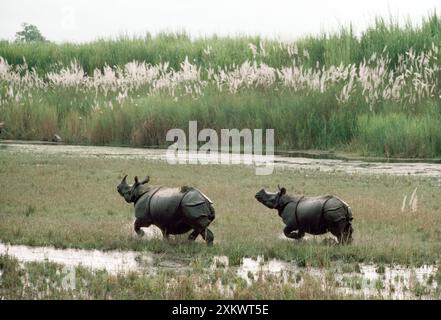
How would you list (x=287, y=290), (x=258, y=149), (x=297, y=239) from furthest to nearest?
(x=258, y=149)
(x=297, y=239)
(x=287, y=290)

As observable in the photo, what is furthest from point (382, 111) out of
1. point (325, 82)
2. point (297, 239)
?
point (297, 239)

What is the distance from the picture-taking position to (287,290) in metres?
7.28

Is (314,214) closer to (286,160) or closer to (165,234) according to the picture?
(165,234)

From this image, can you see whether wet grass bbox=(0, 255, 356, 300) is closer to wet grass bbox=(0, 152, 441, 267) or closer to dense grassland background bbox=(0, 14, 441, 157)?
wet grass bbox=(0, 152, 441, 267)

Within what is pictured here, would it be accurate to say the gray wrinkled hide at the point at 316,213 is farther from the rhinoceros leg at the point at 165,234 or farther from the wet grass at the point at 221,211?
the rhinoceros leg at the point at 165,234

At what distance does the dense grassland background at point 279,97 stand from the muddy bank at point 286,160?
1.31m

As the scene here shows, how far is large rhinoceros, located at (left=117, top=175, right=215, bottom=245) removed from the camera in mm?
9102

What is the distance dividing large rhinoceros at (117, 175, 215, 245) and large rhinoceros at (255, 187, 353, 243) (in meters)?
0.83

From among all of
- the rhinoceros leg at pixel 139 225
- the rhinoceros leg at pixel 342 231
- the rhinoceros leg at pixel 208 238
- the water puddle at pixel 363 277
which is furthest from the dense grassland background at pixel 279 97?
the water puddle at pixel 363 277

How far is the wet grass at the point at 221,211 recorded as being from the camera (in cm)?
913

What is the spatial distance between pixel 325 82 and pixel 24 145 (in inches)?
262

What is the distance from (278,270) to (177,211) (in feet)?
4.34
